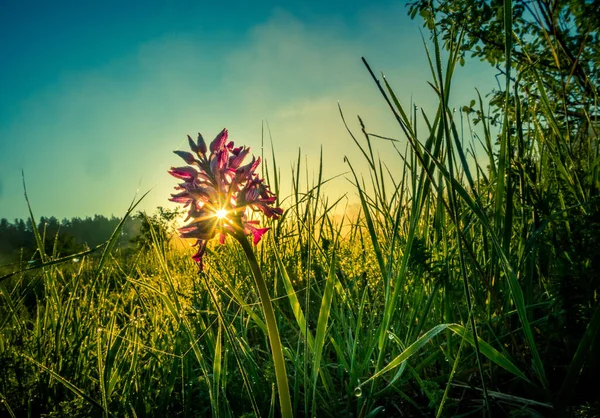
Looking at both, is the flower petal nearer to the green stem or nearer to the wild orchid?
the wild orchid

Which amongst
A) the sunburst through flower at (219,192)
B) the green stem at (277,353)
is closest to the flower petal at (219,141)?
the sunburst through flower at (219,192)

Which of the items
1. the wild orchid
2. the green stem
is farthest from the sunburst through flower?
the green stem

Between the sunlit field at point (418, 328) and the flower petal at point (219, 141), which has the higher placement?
the flower petal at point (219, 141)

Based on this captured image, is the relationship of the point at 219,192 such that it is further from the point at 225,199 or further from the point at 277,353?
the point at 277,353

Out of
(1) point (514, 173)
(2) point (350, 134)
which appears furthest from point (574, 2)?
(2) point (350, 134)

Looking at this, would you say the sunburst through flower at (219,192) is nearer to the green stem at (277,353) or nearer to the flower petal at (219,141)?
the flower petal at (219,141)

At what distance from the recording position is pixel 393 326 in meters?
1.55

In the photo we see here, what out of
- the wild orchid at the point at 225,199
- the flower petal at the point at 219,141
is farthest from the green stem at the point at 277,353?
the flower petal at the point at 219,141

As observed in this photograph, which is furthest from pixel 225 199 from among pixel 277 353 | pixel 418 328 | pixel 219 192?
pixel 418 328

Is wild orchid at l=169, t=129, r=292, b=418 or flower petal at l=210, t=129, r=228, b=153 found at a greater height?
flower petal at l=210, t=129, r=228, b=153

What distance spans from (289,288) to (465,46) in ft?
18.9

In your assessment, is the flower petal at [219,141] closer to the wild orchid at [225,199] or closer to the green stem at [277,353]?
the wild orchid at [225,199]

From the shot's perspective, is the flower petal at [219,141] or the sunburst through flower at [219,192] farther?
the flower petal at [219,141]

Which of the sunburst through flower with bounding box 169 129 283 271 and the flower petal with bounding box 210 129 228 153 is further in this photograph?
the flower petal with bounding box 210 129 228 153
